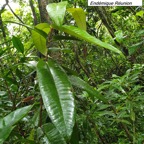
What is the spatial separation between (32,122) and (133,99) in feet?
1.22

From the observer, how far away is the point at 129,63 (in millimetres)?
2045

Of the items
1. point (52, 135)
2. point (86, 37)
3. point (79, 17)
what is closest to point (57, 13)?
point (86, 37)

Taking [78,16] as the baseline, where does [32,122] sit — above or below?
below

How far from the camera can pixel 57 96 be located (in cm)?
58

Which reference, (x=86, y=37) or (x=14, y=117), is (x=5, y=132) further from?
(x=86, y=37)

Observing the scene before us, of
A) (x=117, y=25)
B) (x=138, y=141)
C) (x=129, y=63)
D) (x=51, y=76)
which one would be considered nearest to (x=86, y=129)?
(x=138, y=141)

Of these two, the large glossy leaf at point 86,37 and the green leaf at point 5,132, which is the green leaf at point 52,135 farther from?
the large glossy leaf at point 86,37

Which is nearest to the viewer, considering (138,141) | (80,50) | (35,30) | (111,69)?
(35,30)

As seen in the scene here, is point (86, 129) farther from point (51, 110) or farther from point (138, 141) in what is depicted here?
point (51, 110)

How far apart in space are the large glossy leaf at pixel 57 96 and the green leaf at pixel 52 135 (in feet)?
0.39

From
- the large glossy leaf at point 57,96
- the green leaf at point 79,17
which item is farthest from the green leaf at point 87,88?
the green leaf at point 79,17

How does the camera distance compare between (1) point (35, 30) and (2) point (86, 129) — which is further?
(2) point (86, 129)

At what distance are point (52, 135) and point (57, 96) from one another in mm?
139

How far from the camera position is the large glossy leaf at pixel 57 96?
1.73ft
